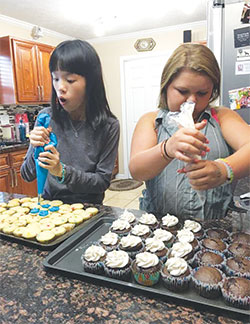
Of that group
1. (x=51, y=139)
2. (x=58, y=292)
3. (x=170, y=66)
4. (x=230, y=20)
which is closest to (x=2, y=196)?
(x=51, y=139)

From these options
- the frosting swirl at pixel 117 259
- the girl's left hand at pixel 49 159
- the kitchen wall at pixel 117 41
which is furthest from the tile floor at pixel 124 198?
the frosting swirl at pixel 117 259

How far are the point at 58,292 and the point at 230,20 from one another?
5.75 feet

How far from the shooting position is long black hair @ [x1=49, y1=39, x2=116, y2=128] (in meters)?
1.13

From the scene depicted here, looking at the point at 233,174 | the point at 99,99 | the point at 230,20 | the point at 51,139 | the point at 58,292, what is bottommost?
the point at 58,292

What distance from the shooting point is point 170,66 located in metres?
0.92

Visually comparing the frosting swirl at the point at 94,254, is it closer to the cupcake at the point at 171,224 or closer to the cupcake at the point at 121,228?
the cupcake at the point at 121,228

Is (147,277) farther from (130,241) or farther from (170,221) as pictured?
(170,221)

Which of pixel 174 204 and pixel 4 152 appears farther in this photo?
pixel 4 152

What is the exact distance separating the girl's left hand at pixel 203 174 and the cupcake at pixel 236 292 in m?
0.24

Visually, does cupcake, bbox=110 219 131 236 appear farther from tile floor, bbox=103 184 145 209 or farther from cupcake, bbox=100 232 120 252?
tile floor, bbox=103 184 145 209

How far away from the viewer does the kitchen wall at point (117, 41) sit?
3.71 metres

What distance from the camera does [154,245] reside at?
0.78 m

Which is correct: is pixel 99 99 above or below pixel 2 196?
above

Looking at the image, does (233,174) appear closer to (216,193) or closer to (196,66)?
(216,193)
